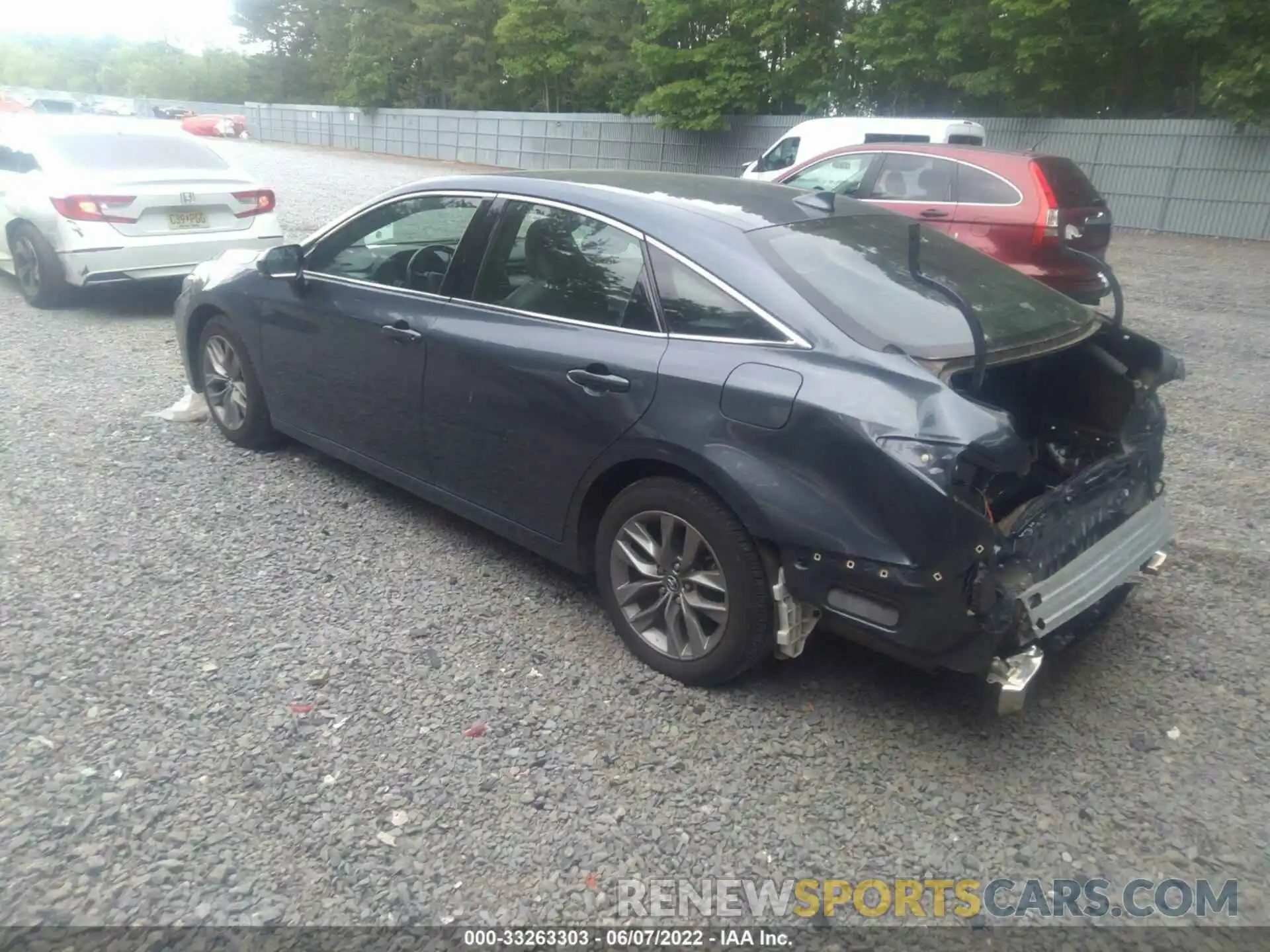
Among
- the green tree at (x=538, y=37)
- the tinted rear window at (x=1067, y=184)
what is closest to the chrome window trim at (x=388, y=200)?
the tinted rear window at (x=1067, y=184)

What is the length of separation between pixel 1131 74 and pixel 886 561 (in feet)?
74.4

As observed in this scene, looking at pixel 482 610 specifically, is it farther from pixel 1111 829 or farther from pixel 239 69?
pixel 239 69

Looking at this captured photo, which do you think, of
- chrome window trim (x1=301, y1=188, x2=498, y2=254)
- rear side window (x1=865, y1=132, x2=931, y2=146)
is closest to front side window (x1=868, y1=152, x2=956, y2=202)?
rear side window (x1=865, y1=132, x2=931, y2=146)

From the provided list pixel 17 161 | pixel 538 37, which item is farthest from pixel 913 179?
pixel 538 37

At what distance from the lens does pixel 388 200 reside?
4508 mm

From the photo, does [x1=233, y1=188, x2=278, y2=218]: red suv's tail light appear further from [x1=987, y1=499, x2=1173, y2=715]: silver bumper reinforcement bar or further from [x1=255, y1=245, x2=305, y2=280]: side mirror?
[x1=987, y1=499, x2=1173, y2=715]: silver bumper reinforcement bar

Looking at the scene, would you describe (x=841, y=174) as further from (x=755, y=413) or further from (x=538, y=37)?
(x=538, y=37)

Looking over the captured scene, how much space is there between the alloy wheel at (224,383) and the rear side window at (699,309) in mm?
2845

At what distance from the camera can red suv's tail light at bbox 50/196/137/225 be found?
315 inches

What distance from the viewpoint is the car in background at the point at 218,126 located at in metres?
43.2

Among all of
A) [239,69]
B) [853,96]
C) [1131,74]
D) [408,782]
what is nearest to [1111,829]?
[408,782]

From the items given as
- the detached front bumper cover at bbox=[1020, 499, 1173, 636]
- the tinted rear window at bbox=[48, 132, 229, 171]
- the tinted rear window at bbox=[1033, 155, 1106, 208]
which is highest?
the tinted rear window at bbox=[1033, 155, 1106, 208]

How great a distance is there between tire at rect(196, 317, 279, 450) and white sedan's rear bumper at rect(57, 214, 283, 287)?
3.14 m

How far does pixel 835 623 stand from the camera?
3041mm
